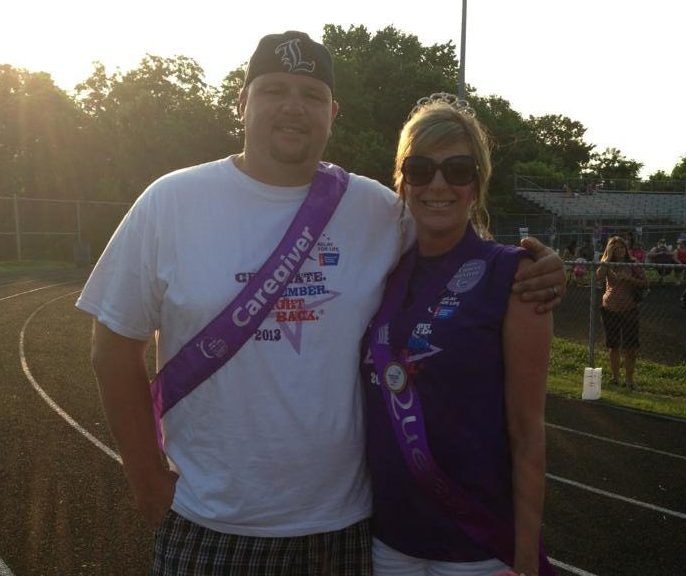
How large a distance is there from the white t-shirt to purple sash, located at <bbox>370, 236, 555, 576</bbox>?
12 centimetres

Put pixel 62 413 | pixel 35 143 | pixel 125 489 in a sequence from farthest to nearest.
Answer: pixel 35 143
pixel 62 413
pixel 125 489

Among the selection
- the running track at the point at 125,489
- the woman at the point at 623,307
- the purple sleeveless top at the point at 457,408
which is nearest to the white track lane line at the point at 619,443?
the running track at the point at 125,489

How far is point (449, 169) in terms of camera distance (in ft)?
7.60

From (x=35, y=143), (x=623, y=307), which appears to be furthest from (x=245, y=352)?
(x=35, y=143)

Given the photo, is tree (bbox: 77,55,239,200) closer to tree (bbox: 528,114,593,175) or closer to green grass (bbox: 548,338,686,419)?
green grass (bbox: 548,338,686,419)

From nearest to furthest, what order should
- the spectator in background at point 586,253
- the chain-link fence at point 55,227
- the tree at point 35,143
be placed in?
the spectator in background at point 586,253 < the chain-link fence at point 55,227 < the tree at point 35,143

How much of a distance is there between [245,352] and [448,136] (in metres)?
0.88

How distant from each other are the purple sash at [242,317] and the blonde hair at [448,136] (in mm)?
340

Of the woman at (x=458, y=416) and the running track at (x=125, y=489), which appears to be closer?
the woman at (x=458, y=416)

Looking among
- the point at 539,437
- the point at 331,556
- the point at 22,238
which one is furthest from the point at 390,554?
the point at 22,238

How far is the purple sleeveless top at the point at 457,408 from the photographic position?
2061mm

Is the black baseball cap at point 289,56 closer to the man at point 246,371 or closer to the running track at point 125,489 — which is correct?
the man at point 246,371

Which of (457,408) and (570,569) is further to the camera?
(570,569)

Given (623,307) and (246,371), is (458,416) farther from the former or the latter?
(623,307)
